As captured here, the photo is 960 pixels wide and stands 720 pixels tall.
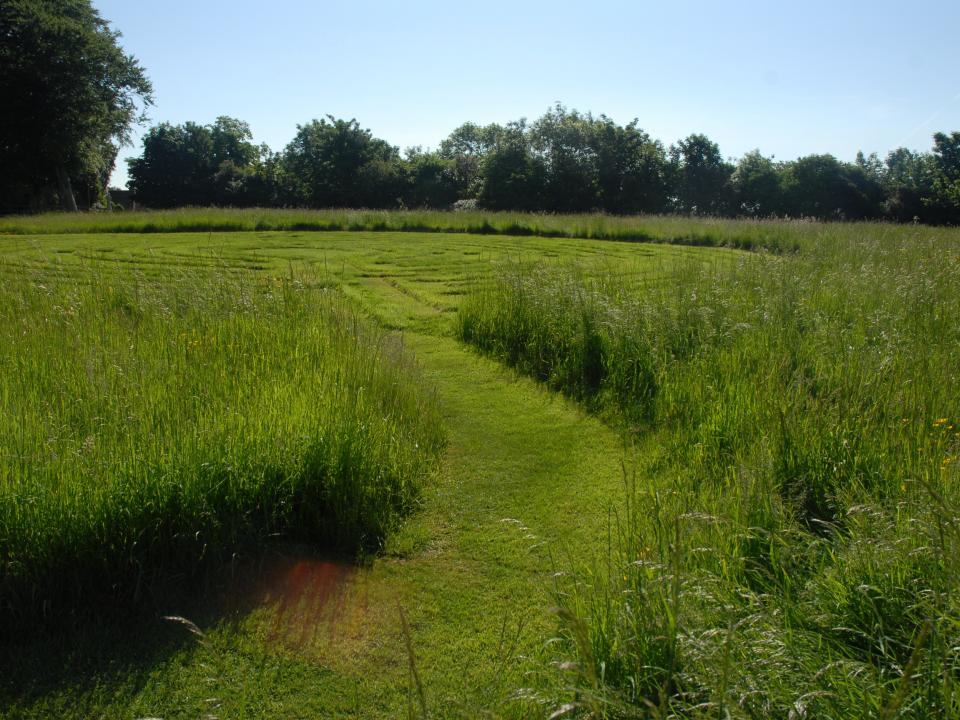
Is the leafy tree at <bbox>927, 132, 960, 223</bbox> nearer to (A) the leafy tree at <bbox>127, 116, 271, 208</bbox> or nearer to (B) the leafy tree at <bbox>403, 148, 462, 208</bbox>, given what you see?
(B) the leafy tree at <bbox>403, 148, 462, 208</bbox>

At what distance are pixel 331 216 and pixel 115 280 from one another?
1183 centimetres

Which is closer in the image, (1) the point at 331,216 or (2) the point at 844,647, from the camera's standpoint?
(2) the point at 844,647

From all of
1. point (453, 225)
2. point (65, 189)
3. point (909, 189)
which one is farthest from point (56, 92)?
point (909, 189)

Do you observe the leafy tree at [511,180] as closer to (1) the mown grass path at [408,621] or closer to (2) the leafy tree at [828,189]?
(2) the leafy tree at [828,189]

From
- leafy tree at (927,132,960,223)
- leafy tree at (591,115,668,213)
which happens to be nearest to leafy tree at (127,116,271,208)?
leafy tree at (591,115,668,213)

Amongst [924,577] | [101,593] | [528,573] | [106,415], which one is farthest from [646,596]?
[106,415]

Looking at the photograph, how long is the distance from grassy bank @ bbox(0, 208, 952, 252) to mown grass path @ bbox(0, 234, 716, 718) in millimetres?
11428

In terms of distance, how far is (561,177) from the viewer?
123 feet

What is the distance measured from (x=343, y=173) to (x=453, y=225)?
22.5 m

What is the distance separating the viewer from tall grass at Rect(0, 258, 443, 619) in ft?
8.91

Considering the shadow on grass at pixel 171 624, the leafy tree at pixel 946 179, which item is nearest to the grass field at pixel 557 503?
the shadow on grass at pixel 171 624

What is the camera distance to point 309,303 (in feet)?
17.7

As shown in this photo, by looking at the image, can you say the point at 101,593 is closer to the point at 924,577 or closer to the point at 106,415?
the point at 106,415

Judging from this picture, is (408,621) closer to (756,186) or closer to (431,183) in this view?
(431,183)
